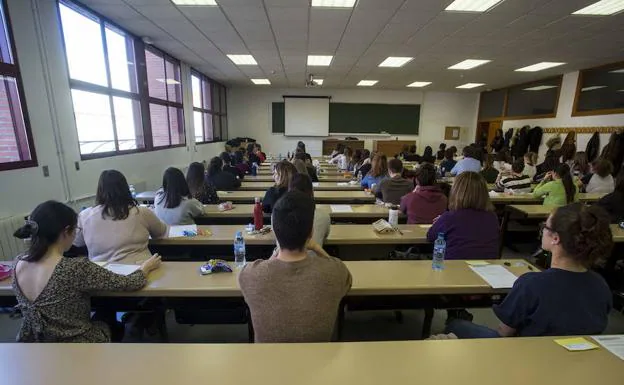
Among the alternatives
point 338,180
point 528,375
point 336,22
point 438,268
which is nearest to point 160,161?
point 338,180

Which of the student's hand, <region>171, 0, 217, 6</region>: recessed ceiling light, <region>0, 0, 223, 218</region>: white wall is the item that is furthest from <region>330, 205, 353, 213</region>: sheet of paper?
<region>0, 0, 223, 218</region>: white wall

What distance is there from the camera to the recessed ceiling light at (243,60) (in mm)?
7442

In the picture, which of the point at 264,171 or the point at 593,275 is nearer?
the point at 593,275

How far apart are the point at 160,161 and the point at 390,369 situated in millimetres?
7125

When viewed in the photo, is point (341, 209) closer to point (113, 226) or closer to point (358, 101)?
point (113, 226)

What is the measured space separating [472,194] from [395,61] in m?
6.49

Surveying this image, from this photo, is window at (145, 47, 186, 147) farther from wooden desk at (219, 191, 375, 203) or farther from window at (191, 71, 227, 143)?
wooden desk at (219, 191, 375, 203)

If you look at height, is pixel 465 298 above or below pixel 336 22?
below

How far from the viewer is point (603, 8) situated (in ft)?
14.2

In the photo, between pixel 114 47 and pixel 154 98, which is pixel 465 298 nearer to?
pixel 114 47

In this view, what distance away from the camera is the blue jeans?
1.56 meters

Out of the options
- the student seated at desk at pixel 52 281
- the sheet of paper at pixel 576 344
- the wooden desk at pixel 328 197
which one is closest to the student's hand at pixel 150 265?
the student seated at desk at pixel 52 281

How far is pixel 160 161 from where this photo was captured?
23.1ft

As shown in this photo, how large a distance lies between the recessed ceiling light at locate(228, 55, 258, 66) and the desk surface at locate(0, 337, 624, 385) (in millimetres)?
7327
